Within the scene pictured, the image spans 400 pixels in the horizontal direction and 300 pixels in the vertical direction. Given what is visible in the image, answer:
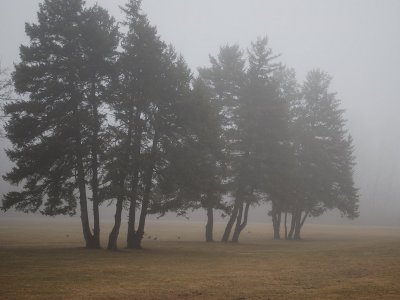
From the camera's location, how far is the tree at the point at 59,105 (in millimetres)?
24719

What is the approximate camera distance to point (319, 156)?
42219 mm

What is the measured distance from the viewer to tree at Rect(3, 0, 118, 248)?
2472 centimetres

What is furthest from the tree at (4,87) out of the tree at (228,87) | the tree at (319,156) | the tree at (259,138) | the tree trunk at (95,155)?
the tree at (319,156)

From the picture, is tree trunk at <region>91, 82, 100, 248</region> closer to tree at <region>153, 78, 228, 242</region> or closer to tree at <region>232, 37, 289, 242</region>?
tree at <region>153, 78, 228, 242</region>

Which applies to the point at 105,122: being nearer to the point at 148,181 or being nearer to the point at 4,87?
the point at 148,181

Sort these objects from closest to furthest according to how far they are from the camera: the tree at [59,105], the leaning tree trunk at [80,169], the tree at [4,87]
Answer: the tree at [4,87] < the tree at [59,105] < the leaning tree trunk at [80,169]

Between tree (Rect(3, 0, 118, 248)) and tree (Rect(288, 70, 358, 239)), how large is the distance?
72.9 feet

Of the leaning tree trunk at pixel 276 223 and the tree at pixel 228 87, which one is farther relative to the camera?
the leaning tree trunk at pixel 276 223

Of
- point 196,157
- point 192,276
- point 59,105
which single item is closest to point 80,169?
point 59,105

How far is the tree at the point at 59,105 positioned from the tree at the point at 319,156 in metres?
22.2

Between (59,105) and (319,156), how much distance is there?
2650 cm

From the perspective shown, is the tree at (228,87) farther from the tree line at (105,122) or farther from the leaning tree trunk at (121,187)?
the leaning tree trunk at (121,187)

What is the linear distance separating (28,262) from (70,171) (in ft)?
22.9

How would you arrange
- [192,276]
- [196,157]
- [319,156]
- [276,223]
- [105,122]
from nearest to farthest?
[192,276]
[196,157]
[105,122]
[319,156]
[276,223]
